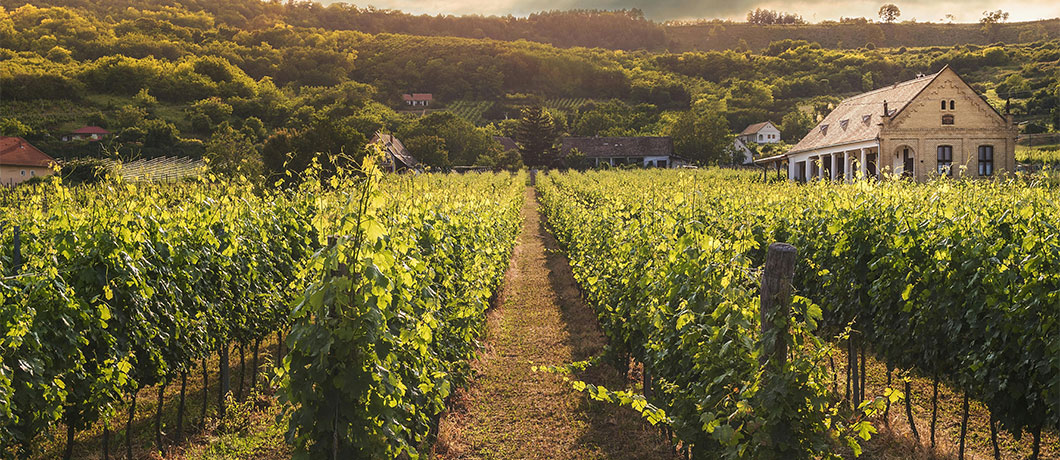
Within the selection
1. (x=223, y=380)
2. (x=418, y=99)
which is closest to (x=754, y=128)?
(x=418, y=99)

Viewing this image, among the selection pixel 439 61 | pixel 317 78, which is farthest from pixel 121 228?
pixel 439 61

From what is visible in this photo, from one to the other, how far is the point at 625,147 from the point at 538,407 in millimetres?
73662

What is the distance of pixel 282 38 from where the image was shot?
13138 centimetres

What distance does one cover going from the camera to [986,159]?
32812 mm

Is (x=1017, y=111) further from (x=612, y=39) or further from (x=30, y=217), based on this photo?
(x=612, y=39)

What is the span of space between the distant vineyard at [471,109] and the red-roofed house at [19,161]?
68.9 m

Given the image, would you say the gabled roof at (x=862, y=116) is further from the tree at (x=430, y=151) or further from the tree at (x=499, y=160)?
the tree at (x=499, y=160)

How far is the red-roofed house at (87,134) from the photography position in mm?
68750

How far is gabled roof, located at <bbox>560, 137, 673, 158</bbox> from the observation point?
78.4 metres

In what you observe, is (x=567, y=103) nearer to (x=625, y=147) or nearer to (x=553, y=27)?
(x=625, y=147)

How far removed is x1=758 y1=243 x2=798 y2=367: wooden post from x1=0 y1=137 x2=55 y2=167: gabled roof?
5746 centimetres

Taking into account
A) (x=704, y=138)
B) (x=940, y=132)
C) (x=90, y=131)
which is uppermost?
(x=90, y=131)

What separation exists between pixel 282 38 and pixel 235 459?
13856cm

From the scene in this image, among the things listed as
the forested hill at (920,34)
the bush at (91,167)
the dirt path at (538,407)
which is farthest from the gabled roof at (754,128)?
the forested hill at (920,34)
